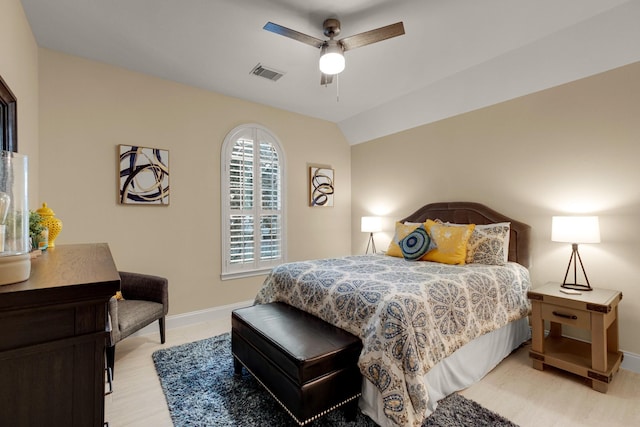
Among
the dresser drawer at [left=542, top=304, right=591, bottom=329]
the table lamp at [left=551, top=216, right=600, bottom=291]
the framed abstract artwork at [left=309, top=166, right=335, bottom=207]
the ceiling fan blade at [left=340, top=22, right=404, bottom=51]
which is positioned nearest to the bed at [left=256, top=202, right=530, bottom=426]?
the dresser drawer at [left=542, top=304, right=591, bottom=329]

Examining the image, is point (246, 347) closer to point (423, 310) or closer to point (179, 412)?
point (179, 412)

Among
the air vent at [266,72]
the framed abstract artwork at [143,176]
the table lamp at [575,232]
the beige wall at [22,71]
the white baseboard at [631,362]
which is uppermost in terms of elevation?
the air vent at [266,72]

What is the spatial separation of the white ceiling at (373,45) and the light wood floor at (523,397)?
2548mm

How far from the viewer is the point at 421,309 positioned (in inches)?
73.0

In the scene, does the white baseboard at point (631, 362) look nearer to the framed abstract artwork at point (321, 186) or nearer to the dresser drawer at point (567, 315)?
the dresser drawer at point (567, 315)

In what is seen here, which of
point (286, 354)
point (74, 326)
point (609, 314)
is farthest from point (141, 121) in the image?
point (609, 314)

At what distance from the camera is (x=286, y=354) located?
171 centimetres

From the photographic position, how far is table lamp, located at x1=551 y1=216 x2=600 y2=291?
2.37m

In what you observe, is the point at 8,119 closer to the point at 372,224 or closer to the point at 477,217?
the point at 372,224

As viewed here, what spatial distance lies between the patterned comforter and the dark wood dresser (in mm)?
1377

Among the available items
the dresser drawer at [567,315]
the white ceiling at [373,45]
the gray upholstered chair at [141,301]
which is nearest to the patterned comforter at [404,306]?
the dresser drawer at [567,315]

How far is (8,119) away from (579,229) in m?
4.10

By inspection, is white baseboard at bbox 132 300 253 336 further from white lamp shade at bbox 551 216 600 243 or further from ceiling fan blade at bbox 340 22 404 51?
white lamp shade at bbox 551 216 600 243

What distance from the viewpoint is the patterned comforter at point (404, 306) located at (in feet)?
5.46
